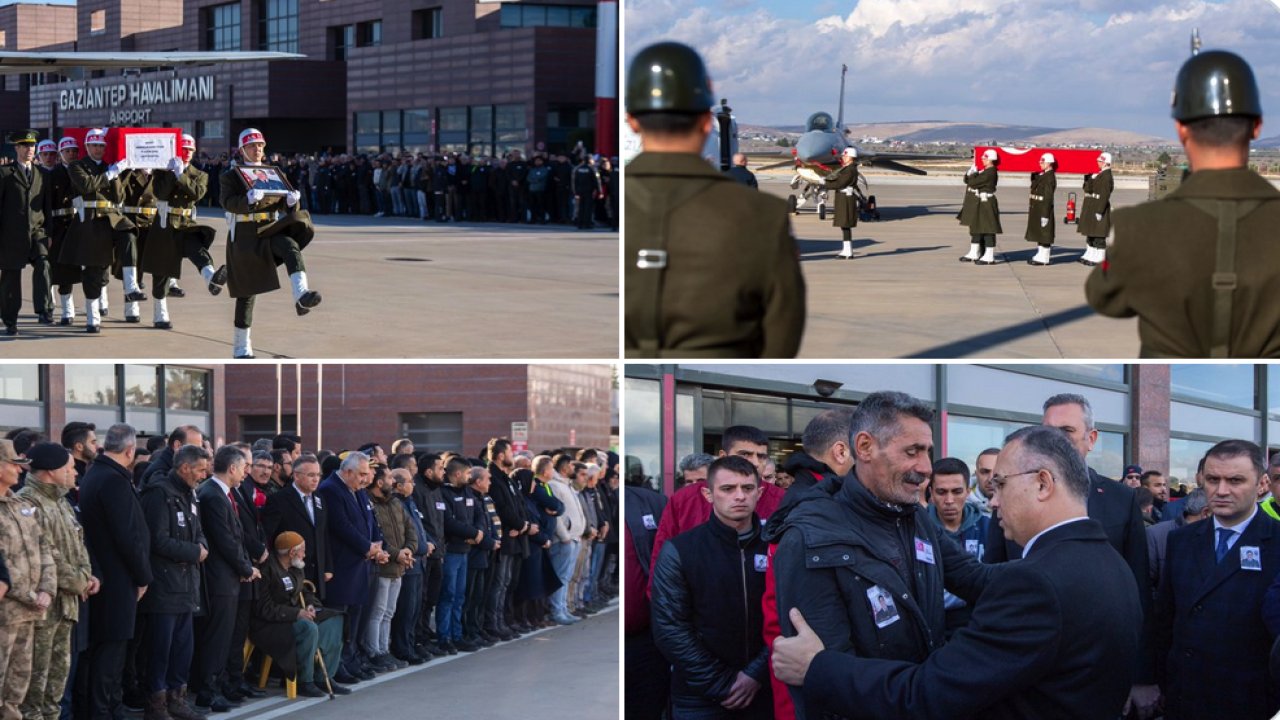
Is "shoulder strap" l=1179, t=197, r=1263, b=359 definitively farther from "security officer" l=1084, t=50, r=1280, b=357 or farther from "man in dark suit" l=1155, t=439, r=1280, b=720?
"man in dark suit" l=1155, t=439, r=1280, b=720

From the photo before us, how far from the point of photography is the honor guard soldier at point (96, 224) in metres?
12.6

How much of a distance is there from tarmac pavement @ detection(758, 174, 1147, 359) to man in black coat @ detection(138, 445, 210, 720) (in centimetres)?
454

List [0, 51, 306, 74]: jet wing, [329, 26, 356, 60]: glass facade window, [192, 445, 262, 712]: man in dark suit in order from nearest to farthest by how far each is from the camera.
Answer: [192, 445, 262, 712]: man in dark suit < [0, 51, 306, 74]: jet wing < [329, 26, 356, 60]: glass facade window

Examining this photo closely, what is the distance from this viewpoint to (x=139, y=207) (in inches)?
519

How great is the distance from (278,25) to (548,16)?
1647cm

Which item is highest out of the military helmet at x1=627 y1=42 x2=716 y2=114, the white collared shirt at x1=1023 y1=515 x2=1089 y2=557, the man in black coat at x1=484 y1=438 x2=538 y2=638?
the military helmet at x1=627 y1=42 x2=716 y2=114

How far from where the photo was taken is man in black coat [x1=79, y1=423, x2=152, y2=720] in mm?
7980

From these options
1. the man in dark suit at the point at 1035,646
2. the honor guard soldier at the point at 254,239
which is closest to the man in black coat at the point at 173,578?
the honor guard soldier at the point at 254,239

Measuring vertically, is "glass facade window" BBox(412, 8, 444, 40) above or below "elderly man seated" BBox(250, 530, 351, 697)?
above


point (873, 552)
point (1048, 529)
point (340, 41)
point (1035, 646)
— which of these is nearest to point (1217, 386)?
point (873, 552)

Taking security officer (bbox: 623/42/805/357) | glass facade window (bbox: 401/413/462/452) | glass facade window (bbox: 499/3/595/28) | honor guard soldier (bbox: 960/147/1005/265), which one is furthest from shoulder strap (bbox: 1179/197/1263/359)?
glass facade window (bbox: 499/3/595/28)

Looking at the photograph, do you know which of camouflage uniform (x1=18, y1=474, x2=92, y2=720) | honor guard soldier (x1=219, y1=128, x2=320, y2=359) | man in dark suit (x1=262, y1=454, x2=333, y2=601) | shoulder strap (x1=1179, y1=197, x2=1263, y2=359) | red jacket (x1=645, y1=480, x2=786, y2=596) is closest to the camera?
shoulder strap (x1=1179, y1=197, x2=1263, y2=359)

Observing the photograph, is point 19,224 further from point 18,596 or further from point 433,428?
point 433,428

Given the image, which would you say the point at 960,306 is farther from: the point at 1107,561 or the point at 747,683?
the point at 1107,561
